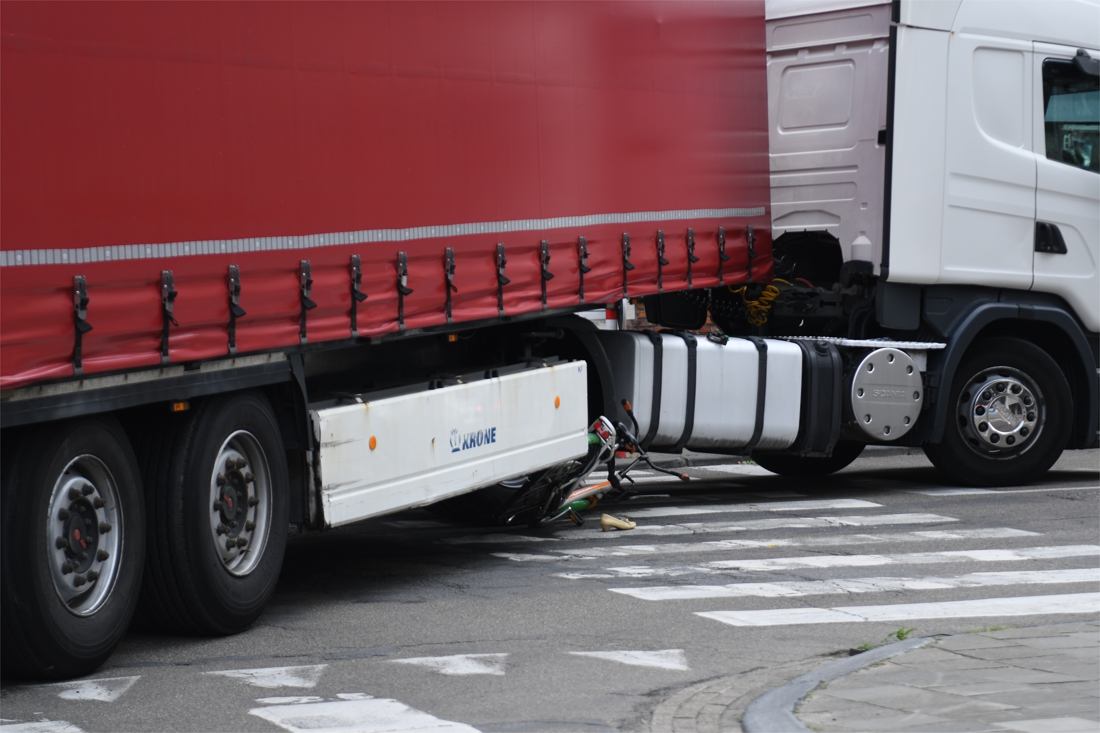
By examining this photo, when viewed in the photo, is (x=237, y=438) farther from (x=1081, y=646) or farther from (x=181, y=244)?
(x=1081, y=646)

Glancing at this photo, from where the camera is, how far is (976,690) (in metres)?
6.03

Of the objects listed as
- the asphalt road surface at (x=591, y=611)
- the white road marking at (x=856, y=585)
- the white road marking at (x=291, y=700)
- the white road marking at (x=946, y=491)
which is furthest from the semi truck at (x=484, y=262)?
the white road marking at (x=856, y=585)

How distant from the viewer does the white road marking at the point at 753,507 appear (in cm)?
1165

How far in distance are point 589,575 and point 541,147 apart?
104 inches

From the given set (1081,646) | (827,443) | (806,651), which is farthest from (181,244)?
(827,443)

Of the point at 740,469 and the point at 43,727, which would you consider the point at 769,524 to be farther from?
the point at 43,727

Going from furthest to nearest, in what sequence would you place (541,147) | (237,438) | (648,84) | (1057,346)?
(1057,346) < (648,84) < (541,147) < (237,438)

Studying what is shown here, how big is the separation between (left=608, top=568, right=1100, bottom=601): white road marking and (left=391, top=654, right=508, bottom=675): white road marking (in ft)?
5.17

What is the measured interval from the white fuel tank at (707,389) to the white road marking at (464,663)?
188 inches

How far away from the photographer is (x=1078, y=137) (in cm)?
1282

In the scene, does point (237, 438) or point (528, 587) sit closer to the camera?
point (237, 438)

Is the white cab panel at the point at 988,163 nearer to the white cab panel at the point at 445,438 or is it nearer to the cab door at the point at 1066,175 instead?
the cab door at the point at 1066,175

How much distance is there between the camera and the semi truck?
6.29 metres

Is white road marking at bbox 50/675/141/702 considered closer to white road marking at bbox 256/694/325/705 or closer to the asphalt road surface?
the asphalt road surface
